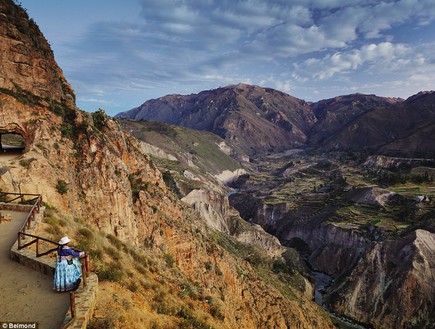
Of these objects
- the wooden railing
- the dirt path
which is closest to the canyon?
the wooden railing

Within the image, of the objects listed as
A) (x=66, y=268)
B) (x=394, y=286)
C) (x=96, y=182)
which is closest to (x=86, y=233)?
(x=66, y=268)

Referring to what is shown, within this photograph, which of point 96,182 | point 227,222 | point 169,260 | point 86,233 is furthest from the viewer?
point 227,222

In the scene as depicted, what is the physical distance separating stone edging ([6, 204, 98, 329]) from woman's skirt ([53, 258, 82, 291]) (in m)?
0.39

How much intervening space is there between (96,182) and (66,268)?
2052 centimetres

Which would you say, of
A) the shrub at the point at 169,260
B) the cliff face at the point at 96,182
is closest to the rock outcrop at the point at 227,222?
the cliff face at the point at 96,182

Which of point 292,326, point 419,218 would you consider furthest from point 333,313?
point 419,218

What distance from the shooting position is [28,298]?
10977mm

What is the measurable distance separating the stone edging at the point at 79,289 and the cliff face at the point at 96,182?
27.7 ft

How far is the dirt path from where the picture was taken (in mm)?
10078

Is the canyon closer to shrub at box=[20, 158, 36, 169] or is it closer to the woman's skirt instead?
shrub at box=[20, 158, 36, 169]

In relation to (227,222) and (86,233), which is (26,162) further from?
(227,222)

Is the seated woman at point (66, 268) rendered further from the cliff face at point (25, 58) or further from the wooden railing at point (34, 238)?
the cliff face at point (25, 58)

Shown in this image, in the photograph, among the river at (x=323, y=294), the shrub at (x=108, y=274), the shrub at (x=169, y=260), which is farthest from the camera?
the river at (x=323, y=294)

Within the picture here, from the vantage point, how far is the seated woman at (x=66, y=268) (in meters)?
10.8
